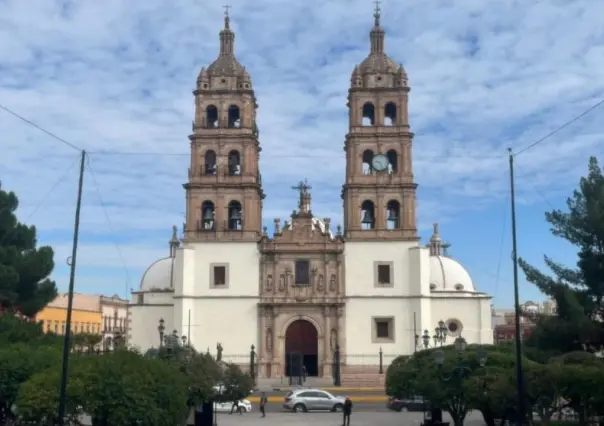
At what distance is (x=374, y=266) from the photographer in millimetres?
45781

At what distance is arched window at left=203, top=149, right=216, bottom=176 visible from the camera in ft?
155

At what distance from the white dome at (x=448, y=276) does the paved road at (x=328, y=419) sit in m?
22.8

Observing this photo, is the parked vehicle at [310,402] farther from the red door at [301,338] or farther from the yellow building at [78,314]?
the yellow building at [78,314]

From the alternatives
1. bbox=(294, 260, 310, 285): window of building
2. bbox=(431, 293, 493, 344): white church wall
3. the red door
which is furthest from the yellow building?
bbox=(431, 293, 493, 344): white church wall

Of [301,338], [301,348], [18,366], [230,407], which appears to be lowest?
[230,407]

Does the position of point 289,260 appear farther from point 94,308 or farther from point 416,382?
point 94,308

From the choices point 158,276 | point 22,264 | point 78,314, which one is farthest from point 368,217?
point 78,314

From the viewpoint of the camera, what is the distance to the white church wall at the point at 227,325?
1783 inches

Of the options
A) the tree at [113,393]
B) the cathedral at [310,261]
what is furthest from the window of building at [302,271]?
the tree at [113,393]

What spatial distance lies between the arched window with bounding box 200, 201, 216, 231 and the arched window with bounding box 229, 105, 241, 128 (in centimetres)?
502

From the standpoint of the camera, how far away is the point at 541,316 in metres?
27.2

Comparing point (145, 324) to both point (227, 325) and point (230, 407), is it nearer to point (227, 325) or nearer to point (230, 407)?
point (227, 325)

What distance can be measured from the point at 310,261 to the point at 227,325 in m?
6.00

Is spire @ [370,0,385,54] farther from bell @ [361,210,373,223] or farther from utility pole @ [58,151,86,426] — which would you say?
utility pole @ [58,151,86,426]
